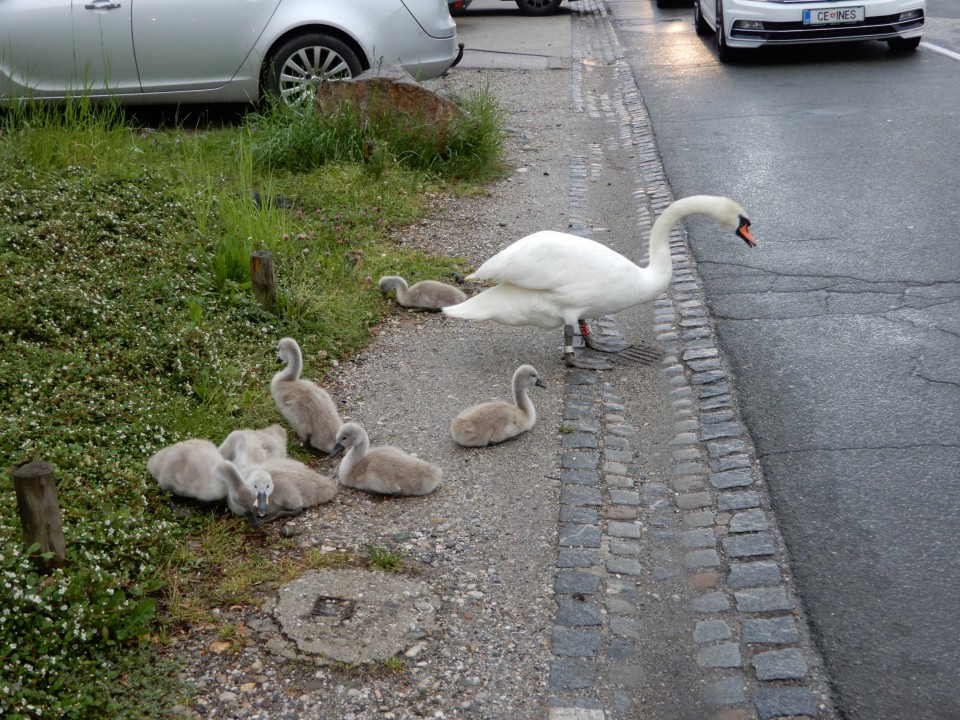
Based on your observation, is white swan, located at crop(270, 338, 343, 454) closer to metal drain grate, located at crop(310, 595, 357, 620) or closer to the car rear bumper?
metal drain grate, located at crop(310, 595, 357, 620)

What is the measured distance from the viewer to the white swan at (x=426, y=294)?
733 cm

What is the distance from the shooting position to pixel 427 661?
402 centimetres

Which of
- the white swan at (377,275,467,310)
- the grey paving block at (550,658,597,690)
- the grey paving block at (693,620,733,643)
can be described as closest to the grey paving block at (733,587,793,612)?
the grey paving block at (693,620,733,643)

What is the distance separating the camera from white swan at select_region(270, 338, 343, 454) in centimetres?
554

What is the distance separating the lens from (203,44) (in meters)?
10.8

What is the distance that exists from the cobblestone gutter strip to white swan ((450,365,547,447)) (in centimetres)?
29

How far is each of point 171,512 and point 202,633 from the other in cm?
84

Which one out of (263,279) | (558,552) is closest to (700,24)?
(263,279)

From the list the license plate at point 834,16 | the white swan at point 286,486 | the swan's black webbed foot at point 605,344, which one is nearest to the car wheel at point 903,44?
the license plate at point 834,16

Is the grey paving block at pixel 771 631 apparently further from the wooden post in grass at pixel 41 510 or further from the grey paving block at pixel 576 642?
the wooden post in grass at pixel 41 510

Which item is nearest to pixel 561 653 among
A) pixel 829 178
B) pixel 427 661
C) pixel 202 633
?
pixel 427 661

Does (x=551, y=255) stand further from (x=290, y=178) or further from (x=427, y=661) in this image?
(x=290, y=178)

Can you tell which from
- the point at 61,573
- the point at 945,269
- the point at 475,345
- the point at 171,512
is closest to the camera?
the point at 61,573

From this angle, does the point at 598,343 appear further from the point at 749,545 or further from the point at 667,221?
the point at 749,545
